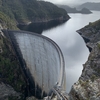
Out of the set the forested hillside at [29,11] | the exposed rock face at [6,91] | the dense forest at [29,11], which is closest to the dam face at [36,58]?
the exposed rock face at [6,91]

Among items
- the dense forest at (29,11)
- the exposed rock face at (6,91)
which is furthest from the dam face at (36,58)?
the dense forest at (29,11)

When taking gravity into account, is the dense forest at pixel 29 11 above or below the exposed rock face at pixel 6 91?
above

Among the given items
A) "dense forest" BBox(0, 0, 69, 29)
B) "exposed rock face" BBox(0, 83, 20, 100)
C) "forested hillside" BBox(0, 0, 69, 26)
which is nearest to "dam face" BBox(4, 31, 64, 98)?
"exposed rock face" BBox(0, 83, 20, 100)

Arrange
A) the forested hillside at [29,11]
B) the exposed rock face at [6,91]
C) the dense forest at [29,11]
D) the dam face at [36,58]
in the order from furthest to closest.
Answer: the forested hillside at [29,11], the dense forest at [29,11], the exposed rock face at [6,91], the dam face at [36,58]

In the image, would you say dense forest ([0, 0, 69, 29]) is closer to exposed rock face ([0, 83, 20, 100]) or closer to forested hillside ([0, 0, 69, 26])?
forested hillside ([0, 0, 69, 26])

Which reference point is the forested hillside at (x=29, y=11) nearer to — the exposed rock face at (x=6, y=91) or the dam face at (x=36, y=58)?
the dam face at (x=36, y=58)

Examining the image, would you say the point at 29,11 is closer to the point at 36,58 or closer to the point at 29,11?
the point at 29,11

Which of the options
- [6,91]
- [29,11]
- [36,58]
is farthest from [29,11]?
[6,91]

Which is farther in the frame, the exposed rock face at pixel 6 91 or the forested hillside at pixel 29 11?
the forested hillside at pixel 29 11

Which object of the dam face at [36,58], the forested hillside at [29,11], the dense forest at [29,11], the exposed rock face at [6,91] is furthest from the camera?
the forested hillside at [29,11]

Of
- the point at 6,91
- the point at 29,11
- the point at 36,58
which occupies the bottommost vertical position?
the point at 6,91
